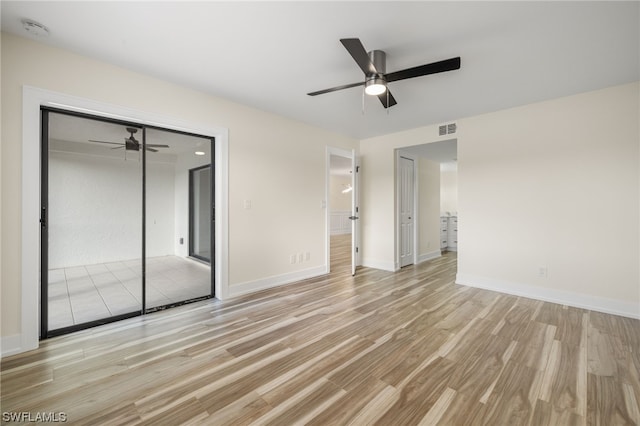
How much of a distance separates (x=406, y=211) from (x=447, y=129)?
1.82 meters

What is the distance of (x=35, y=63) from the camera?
2.17 m

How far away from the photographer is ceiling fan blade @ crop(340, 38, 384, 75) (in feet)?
5.87

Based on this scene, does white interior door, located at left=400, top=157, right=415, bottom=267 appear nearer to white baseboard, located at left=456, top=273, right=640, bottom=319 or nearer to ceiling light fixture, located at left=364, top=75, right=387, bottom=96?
white baseboard, located at left=456, top=273, right=640, bottom=319

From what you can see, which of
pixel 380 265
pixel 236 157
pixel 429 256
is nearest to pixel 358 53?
pixel 236 157

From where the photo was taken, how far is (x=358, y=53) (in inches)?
75.7

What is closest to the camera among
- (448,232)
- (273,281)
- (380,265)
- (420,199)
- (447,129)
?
(273,281)

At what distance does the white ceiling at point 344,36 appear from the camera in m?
1.81

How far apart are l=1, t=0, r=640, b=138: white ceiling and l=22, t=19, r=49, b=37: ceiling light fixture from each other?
4 centimetres

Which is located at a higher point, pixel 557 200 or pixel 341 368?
pixel 557 200

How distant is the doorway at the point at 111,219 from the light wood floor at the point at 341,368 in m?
0.37

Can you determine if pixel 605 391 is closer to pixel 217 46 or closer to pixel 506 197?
pixel 506 197

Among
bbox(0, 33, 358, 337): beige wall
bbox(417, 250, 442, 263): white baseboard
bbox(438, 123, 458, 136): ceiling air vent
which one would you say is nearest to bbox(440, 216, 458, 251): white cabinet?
bbox(417, 250, 442, 263): white baseboard

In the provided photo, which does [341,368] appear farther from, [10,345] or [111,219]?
[111,219]

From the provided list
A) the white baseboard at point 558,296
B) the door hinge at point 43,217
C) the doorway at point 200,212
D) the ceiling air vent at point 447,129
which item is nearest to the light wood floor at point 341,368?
the white baseboard at point 558,296
